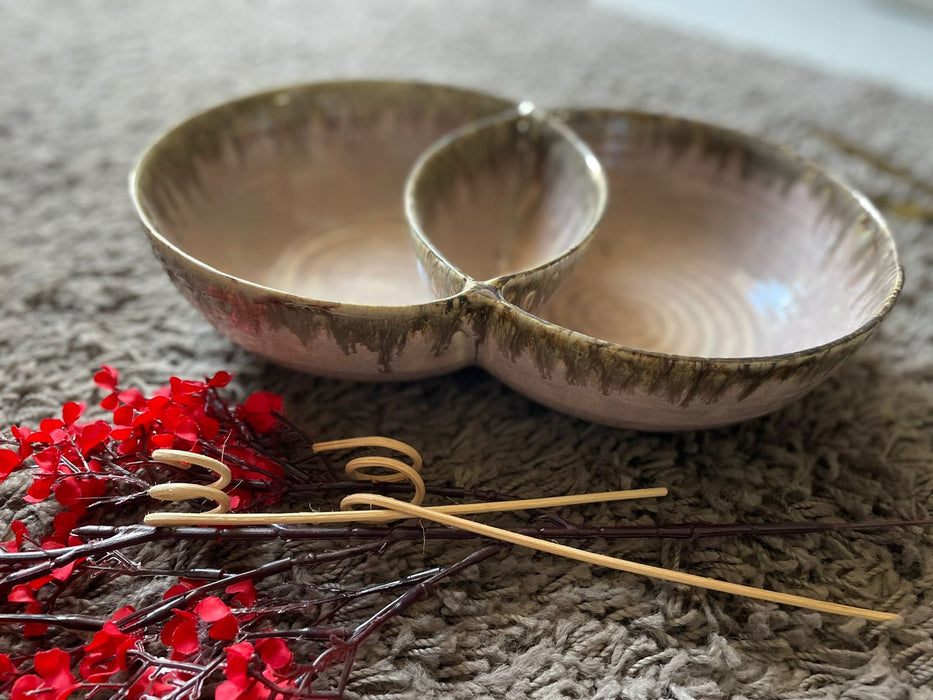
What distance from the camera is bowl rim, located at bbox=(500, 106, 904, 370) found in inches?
15.7

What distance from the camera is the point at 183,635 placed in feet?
1.18

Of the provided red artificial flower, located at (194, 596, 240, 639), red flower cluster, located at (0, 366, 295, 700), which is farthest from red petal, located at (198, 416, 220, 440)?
red artificial flower, located at (194, 596, 240, 639)

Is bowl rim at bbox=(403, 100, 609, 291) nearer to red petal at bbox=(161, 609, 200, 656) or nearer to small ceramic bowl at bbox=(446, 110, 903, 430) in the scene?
small ceramic bowl at bbox=(446, 110, 903, 430)

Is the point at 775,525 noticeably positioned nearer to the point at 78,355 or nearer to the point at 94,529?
the point at 94,529

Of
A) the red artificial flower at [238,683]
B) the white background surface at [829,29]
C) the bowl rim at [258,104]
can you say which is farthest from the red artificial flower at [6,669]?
the white background surface at [829,29]

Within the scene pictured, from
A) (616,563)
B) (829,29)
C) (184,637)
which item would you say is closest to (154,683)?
(184,637)

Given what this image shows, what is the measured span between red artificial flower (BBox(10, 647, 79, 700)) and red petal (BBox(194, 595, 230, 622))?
0.06 m

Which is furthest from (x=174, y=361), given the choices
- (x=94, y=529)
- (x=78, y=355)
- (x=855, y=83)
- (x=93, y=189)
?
(x=855, y=83)

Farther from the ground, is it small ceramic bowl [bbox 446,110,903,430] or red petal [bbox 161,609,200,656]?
small ceramic bowl [bbox 446,110,903,430]

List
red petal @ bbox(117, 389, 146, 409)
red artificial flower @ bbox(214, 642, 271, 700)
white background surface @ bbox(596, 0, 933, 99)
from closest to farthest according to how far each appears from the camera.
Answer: red artificial flower @ bbox(214, 642, 271, 700) < red petal @ bbox(117, 389, 146, 409) < white background surface @ bbox(596, 0, 933, 99)

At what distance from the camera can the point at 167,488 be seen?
15.2 inches

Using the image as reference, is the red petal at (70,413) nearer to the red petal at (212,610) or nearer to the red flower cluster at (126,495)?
the red flower cluster at (126,495)

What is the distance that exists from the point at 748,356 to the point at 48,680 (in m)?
0.46

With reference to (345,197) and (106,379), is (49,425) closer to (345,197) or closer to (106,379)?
(106,379)
